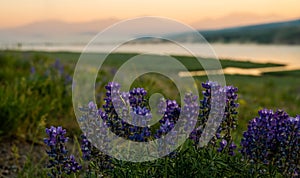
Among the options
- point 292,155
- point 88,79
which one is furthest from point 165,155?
point 88,79

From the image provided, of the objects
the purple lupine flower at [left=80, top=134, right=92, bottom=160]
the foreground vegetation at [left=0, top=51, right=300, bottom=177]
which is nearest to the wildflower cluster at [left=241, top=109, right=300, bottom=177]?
the foreground vegetation at [left=0, top=51, right=300, bottom=177]

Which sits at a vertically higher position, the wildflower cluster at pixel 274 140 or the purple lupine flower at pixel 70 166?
the wildflower cluster at pixel 274 140

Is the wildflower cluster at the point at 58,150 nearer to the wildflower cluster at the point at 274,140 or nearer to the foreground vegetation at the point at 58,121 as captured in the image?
the foreground vegetation at the point at 58,121

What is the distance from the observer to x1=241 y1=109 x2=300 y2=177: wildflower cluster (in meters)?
2.50

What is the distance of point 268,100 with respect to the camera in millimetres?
11055

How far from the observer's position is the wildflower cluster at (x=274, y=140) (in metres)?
2.50

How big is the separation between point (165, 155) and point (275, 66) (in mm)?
33135

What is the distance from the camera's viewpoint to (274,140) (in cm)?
253

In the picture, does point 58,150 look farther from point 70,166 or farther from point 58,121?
point 58,121

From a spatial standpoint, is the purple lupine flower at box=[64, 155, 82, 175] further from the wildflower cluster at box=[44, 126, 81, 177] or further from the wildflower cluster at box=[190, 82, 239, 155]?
the wildflower cluster at box=[190, 82, 239, 155]

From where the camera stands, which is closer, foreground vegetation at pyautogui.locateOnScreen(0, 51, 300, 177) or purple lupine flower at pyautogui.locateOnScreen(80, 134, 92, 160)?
foreground vegetation at pyautogui.locateOnScreen(0, 51, 300, 177)

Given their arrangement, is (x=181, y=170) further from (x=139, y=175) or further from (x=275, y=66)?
(x=275, y=66)

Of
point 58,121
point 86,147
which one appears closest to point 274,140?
point 86,147

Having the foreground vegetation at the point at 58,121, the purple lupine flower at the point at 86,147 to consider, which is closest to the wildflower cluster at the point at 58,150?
the purple lupine flower at the point at 86,147
